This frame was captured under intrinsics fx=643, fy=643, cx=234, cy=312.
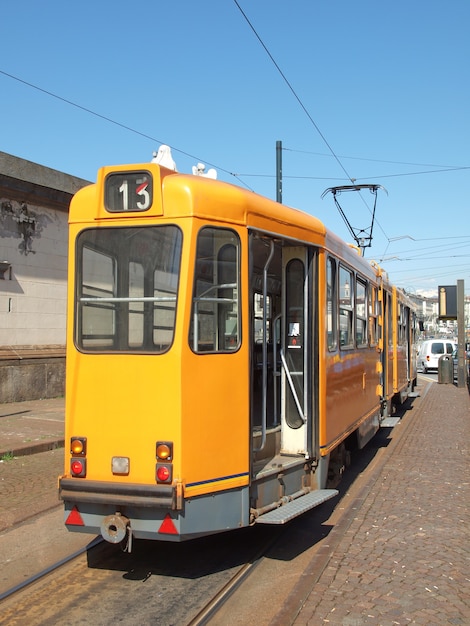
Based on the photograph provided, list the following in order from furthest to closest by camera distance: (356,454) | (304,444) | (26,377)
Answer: (26,377) < (356,454) < (304,444)

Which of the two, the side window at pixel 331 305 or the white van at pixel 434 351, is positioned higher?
the side window at pixel 331 305

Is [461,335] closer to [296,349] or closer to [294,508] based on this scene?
[296,349]

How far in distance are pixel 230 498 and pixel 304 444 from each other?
1308mm

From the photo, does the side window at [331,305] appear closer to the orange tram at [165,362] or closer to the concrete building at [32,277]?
the orange tram at [165,362]

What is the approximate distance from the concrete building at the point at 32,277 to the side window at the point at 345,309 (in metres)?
8.75

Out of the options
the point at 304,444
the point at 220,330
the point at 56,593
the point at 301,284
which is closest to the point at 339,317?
the point at 301,284

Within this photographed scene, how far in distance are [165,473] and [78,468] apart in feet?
2.29

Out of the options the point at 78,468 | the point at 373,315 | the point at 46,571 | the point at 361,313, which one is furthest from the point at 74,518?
the point at 373,315

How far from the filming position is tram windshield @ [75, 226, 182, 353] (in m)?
4.51

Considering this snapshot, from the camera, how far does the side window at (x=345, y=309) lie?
272 inches

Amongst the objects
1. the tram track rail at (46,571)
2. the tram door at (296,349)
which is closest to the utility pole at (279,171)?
the tram door at (296,349)

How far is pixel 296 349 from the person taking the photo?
5.85 meters

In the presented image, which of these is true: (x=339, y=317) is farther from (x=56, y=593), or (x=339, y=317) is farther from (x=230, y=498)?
(x=56, y=593)

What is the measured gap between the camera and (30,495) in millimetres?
7238
